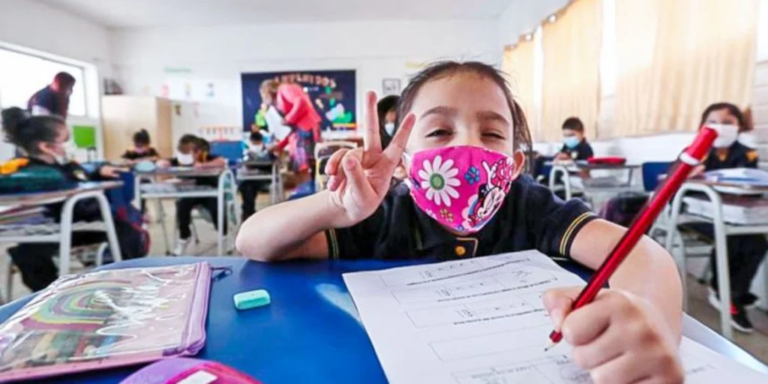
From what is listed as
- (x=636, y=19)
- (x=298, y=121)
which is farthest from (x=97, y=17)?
(x=636, y=19)

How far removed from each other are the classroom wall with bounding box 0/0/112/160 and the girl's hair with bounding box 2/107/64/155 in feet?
9.05

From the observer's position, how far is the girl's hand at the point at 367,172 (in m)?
A: 0.55

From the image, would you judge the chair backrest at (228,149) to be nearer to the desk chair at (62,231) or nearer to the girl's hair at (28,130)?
the girl's hair at (28,130)

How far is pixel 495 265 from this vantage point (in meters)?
0.56

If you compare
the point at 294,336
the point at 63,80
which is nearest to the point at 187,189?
the point at 63,80

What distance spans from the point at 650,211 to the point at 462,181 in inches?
16.0

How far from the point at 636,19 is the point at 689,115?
86 cm

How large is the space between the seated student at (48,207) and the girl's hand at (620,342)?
202cm

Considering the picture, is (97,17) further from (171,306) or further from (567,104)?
(171,306)

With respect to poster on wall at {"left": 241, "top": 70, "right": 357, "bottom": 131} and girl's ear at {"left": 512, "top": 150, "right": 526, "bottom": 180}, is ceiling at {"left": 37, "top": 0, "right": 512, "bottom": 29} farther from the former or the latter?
girl's ear at {"left": 512, "top": 150, "right": 526, "bottom": 180}

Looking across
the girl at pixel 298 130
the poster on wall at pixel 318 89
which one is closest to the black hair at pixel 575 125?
the girl at pixel 298 130

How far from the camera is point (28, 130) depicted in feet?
6.98

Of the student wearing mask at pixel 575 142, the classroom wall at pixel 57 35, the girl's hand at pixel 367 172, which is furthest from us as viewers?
the classroom wall at pixel 57 35

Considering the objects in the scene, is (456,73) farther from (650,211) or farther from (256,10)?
(256,10)
